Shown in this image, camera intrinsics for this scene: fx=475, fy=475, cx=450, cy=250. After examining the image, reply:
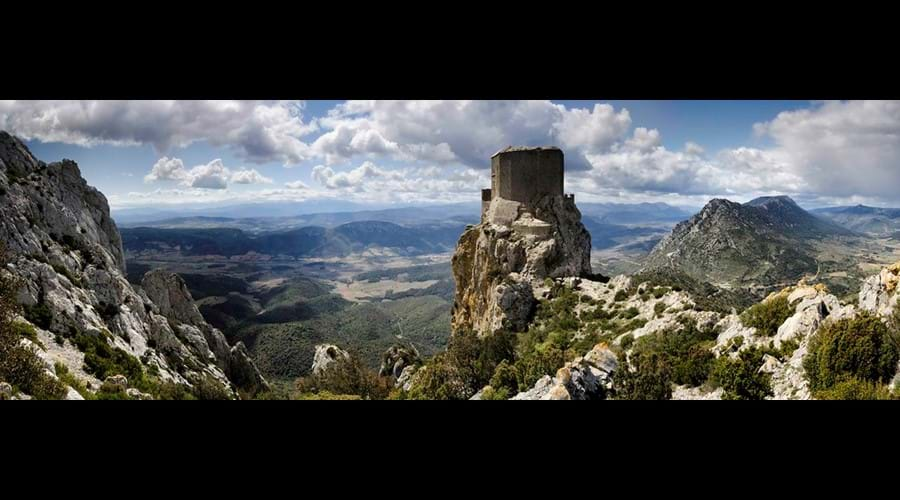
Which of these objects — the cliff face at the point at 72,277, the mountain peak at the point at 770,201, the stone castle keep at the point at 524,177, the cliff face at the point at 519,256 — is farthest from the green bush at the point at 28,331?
the mountain peak at the point at 770,201

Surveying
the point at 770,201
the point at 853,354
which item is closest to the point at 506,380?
the point at 853,354

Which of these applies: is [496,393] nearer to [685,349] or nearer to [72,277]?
[685,349]

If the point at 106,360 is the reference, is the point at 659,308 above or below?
above

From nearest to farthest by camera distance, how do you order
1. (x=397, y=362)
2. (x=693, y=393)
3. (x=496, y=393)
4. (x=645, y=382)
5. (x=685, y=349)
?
(x=693, y=393) → (x=645, y=382) → (x=685, y=349) → (x=496, y=393) → (x=397, y=362)

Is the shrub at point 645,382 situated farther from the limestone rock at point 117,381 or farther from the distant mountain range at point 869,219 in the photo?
the distant mountain range at point 869,219

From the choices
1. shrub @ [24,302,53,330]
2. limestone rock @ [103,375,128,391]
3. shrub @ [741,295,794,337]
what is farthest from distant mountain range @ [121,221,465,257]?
shrub @ [741,295,794,337]
